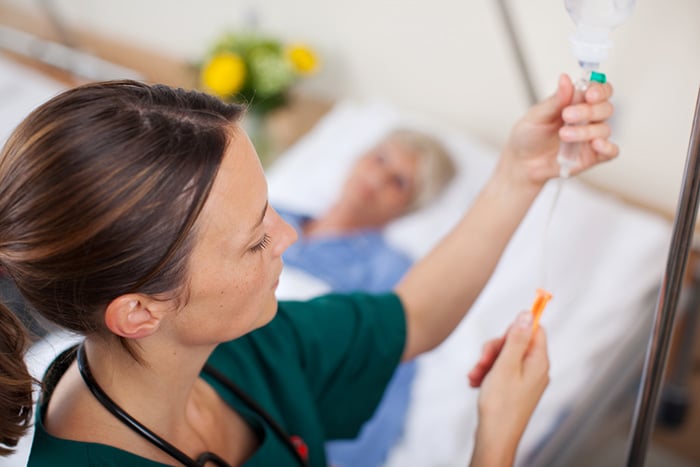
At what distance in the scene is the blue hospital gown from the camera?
160cm

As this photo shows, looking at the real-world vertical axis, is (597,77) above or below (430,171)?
above

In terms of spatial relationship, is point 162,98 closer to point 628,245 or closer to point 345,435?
point 345,435

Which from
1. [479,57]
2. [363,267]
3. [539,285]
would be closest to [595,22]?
[539,285]

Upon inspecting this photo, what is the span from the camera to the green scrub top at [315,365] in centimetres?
107

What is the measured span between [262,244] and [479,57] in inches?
54.6

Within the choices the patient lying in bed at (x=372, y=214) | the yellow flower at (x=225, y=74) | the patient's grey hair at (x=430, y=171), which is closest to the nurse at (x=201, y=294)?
the patient lying in bed at (x=372, y=214)

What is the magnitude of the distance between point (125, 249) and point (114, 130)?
0.11 m

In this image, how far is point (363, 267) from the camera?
75.2 inches

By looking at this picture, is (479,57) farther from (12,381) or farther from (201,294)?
(12,381)

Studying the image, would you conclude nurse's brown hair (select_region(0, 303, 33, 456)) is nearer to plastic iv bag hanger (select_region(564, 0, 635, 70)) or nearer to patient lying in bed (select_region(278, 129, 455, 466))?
plastic iv bag hanger (select_region(564, 0, 635, 70))

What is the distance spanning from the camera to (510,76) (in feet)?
6.66

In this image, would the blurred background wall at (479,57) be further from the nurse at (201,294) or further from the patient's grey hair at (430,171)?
the nurse at (201,294)

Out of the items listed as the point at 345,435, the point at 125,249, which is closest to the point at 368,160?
the point at 345,435

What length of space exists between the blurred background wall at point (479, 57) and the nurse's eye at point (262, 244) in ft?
4.06
